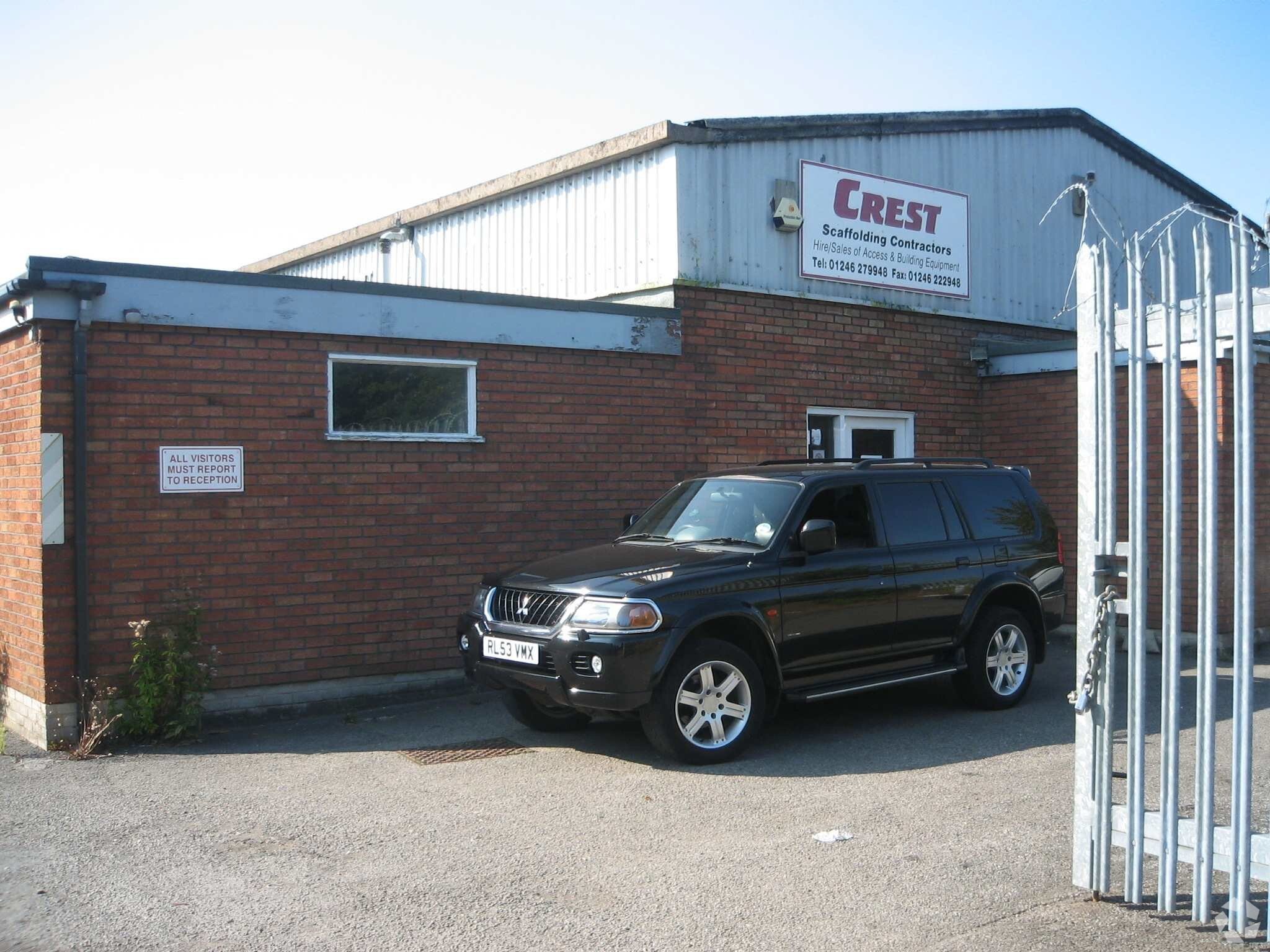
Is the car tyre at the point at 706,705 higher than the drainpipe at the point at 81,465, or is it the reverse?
the drainpipe at the point at 81,465

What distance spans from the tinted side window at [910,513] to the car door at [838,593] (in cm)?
16

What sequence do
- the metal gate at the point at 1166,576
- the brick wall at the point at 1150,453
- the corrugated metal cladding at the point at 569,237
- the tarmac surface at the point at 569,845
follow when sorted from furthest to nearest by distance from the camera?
the corrugated metal cladding at the point at 569,237 < the brick wall at the point at 1150,453 < the tarmac surface at the point at 569,845 < the metal gate at the point at 1166,576

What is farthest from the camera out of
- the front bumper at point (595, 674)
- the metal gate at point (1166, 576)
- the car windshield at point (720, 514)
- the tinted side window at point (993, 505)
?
the tinted side window at point (993, 505)

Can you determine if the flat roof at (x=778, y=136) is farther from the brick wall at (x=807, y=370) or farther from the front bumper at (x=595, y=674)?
the front bumper at (x=595, y=674)

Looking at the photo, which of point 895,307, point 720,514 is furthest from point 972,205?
point 720,514

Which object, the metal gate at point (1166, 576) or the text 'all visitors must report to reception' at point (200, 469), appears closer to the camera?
the metal gate at point (1166, 576)

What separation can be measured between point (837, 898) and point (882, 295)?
926 centimetres

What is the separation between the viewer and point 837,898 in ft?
16.0

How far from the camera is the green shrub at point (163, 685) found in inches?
316

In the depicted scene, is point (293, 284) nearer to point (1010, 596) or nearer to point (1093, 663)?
point (1010, 596)

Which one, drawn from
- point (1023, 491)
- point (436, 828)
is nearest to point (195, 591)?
point (436, 828)

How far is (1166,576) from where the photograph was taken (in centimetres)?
440

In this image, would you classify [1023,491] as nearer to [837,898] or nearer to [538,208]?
[837,898]

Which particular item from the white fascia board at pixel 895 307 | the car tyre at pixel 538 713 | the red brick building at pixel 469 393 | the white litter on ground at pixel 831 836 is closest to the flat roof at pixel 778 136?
the red brick building at pixel 469 393
